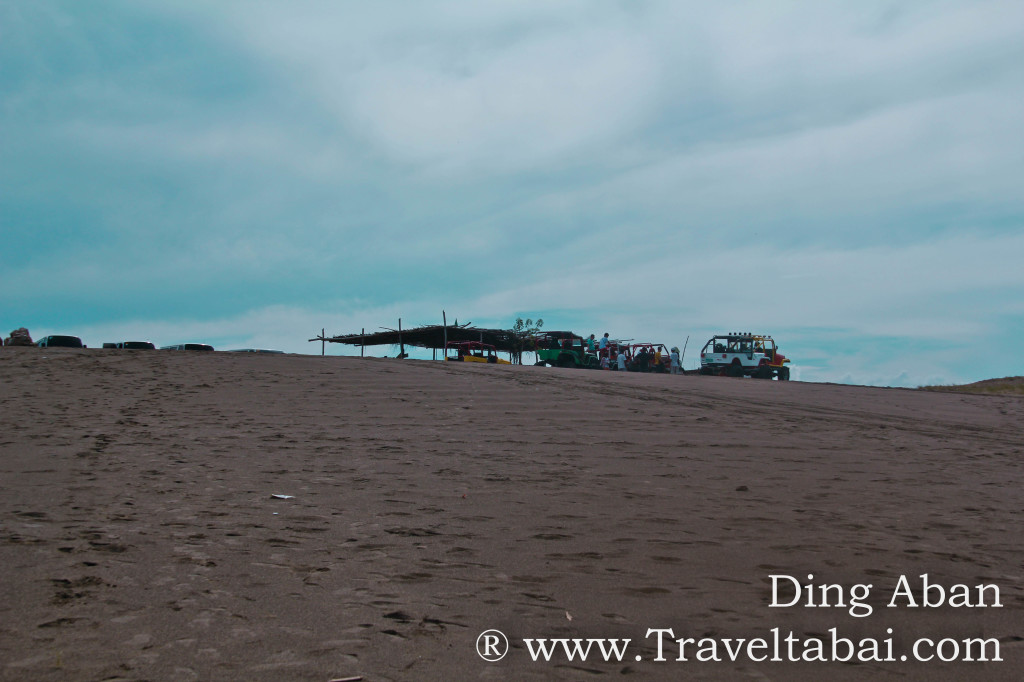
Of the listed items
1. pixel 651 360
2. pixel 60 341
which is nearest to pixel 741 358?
pixel 651 360

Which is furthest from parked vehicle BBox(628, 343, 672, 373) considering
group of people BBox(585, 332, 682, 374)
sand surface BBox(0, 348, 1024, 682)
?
sand surface BBox(0, 348, 1024, 682)

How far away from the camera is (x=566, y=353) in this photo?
31.8m

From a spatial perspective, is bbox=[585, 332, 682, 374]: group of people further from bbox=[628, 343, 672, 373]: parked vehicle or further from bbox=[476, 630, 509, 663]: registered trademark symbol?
bbox=[476, 630, 509, 663]: registered trademark symbol

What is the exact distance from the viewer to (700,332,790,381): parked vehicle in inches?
1200

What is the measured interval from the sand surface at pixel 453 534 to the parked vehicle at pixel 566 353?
1952cm

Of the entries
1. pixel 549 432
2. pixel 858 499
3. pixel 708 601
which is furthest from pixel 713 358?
pixel 708 601

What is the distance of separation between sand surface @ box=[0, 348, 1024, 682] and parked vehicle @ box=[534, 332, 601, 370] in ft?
64.0

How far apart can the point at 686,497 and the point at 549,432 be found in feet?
11.7

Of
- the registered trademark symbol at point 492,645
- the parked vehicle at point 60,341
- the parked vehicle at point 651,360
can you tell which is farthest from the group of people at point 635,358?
the registered trademark symbol at point 492,645

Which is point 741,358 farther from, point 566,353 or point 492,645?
point 492,645

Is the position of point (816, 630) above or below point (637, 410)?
below

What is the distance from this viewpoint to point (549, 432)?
10.3 m

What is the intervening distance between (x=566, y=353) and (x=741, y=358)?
22.3 ft

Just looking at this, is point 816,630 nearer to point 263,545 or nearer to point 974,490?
point 263,545
